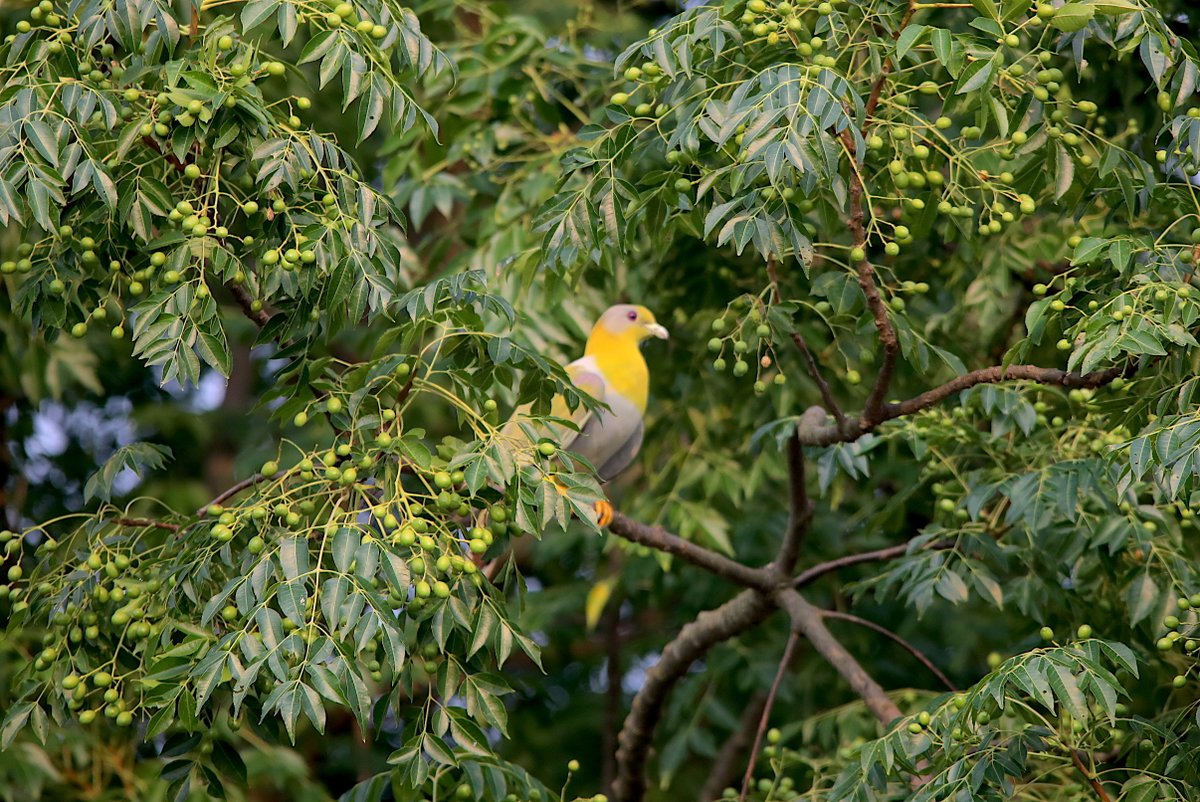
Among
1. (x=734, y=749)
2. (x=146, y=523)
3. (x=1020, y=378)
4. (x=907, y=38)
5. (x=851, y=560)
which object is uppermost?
(x=907, y=38)

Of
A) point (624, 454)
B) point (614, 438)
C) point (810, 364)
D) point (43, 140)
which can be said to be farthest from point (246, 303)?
point (624, 454)

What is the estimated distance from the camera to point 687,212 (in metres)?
3.21

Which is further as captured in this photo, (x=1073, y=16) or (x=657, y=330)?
(x=657, y=330)

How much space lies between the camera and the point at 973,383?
10.2 feet

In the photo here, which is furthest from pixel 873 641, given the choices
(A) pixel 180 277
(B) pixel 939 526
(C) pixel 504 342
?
(A) pixel 180 277

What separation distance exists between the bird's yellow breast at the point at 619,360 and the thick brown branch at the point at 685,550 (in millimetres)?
613

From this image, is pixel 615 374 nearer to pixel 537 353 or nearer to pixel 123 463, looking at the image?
pixel 537 353

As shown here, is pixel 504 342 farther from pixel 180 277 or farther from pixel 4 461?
pixel 4 461

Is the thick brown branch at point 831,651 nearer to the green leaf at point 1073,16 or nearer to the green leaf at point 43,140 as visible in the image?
the green leaf at point 1073,16

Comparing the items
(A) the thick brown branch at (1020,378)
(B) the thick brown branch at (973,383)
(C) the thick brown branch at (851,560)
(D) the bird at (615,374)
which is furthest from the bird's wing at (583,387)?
(A) the thick brown branch at (1020,378)

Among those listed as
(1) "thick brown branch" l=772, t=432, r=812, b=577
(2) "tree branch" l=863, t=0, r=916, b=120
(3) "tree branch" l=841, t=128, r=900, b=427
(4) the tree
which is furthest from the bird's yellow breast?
(2) "tree branch" l=863, t=0, r=916, b=120

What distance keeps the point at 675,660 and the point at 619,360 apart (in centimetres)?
93

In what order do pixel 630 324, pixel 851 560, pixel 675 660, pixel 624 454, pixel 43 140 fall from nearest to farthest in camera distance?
pixel 43 140 → pixel 851 560 → pixel 675 660 → pixel 630 324 → pixel 624 454

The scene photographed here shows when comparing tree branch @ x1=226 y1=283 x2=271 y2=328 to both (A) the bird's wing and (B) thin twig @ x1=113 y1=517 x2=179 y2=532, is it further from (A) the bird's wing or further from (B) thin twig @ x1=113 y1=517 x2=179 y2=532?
(A) the bird's wing
